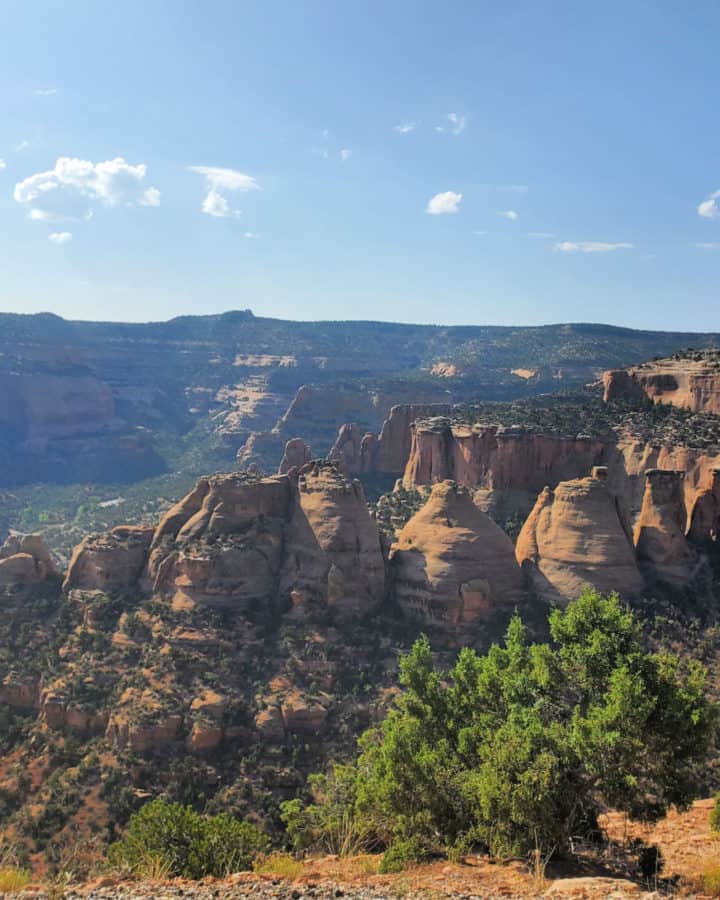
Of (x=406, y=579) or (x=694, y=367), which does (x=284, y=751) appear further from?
(x=694, y=367)

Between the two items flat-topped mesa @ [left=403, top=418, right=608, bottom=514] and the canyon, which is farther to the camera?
flat-topped mesa @ [left=403, top=418, right=608, bottom=514]

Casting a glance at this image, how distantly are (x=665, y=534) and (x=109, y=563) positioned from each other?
33.6m

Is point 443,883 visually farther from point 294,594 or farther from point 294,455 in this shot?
point 294,455

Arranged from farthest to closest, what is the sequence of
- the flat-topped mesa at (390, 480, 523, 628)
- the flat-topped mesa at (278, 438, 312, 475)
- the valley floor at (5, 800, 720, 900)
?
the flat-topped mesa at (278, 438, 312, 475) → the flat-topped mesa at (390, 480, 523, 628) → the valley floor at (5, 800, 720, 900)

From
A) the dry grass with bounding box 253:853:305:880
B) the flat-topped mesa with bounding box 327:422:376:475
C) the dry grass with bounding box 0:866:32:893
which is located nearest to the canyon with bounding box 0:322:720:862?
the dry grass with bounding box 253:853:305:880

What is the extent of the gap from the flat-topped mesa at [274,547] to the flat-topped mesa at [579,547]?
950 centimetres

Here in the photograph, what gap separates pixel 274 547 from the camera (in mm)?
46781

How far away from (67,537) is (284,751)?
7543 cm

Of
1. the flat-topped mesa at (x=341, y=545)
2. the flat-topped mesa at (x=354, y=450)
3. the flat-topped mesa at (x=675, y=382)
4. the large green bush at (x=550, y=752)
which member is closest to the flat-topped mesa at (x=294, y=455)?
the flat-topped mesa at (x=354, y=450)

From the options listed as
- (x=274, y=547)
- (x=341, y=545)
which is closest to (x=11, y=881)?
(x=341, y=545)

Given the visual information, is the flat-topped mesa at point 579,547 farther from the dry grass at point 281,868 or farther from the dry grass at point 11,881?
the dry grass at point 11,881

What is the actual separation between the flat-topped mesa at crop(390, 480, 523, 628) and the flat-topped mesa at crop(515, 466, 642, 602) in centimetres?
166

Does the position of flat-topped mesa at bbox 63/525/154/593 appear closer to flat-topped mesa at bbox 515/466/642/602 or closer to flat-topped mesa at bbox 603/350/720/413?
flat-topped mesa at bbox 515/466/642/602

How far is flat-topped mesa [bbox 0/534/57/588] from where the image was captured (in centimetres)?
4816
